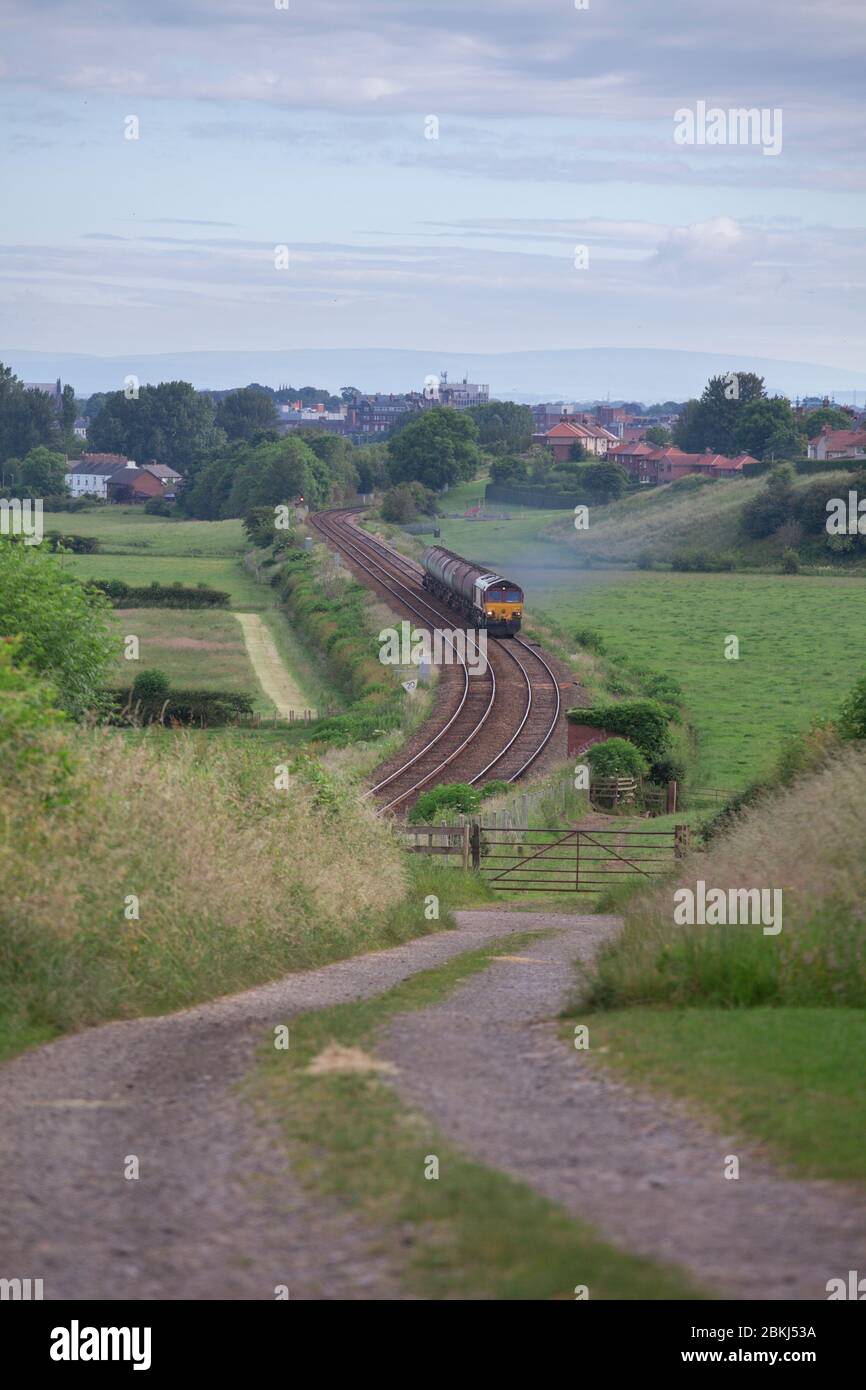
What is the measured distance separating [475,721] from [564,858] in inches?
611

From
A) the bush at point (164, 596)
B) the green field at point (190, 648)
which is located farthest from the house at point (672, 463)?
the green field at point (190, 648)

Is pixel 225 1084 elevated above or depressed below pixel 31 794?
below

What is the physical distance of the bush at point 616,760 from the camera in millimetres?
38188

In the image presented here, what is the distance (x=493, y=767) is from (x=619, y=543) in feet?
261

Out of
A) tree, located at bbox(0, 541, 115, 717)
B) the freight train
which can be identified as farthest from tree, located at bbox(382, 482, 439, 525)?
tree, located at bbox(0, 541, 115, 717)

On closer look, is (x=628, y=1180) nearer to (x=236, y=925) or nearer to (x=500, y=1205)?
(x=500, y=1205)

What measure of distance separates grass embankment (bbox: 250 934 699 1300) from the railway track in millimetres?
22426

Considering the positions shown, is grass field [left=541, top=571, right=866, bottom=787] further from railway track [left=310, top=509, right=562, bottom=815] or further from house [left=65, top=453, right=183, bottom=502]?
house [left=65, top=453, right=183, bottom=502]

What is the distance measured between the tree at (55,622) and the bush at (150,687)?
19.9 metres

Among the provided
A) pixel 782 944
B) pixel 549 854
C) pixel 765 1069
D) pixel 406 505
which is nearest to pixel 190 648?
pixel 549 854

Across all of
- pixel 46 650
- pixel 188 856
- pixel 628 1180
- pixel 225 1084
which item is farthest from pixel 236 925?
pixel 46 650

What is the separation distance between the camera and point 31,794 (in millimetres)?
13102

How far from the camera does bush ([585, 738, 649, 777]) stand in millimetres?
38188
